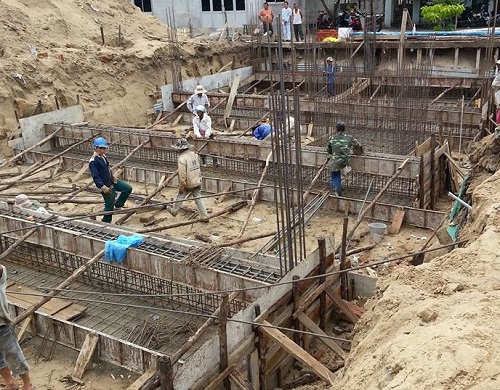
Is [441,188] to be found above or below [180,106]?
below

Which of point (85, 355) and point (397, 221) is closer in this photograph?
point (85, 355)

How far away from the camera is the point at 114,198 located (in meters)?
7.66

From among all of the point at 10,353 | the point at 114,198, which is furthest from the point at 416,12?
the point at 10,353

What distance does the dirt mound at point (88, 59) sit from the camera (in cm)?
1296

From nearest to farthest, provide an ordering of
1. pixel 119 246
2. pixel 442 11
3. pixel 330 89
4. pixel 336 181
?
pixel 119 246 < pixel 336 181 < pixel 330 89 < pixel 442 11

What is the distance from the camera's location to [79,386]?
468 centimetres

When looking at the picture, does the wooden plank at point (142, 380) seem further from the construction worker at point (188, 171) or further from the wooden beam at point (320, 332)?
the construction worker at point (188, 171)

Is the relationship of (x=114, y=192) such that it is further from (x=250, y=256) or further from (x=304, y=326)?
(x=304, y=326)

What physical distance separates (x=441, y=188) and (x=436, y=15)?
13715 mm

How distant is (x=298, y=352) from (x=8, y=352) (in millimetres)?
2322

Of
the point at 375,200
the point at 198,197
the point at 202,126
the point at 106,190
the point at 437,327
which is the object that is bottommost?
the point at 375,200

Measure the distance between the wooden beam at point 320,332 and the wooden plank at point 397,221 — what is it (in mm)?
2625

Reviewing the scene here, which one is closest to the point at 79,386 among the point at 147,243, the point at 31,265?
the point at 147,243

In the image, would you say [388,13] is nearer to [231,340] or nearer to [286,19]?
[286,19]
